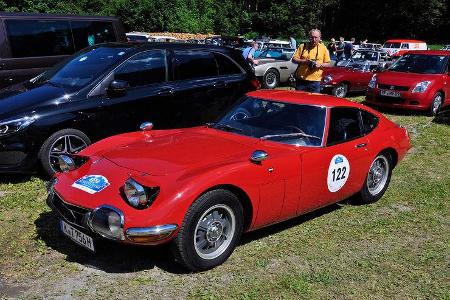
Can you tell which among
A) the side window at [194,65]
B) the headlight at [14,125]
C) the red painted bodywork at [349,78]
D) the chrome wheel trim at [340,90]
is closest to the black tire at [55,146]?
the headlight at [14,125]

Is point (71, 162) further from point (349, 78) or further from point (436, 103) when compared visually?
point (349, 78)

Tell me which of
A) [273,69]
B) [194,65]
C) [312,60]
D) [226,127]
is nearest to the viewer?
[226,127]

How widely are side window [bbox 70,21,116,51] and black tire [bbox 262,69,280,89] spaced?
780 centimetres

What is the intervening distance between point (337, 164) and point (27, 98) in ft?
12.4

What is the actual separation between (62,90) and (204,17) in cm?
4596

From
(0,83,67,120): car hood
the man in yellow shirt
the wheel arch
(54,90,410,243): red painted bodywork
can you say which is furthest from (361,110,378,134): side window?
(0,83,67,120): car hood

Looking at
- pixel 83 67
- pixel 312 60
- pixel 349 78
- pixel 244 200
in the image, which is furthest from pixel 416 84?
pixel 244 200

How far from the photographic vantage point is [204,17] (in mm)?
50344

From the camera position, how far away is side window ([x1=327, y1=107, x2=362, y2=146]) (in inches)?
195

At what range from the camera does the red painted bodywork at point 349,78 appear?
13844mm

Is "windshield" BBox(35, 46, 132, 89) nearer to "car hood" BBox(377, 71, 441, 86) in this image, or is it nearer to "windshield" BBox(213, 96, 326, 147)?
"windshield" BBox(213, 96, 326, 147)

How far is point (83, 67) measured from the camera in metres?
6.59

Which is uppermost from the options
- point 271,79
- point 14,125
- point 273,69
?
point 14,125

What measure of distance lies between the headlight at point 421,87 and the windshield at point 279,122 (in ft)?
23.5
